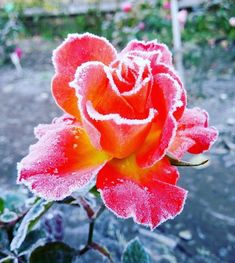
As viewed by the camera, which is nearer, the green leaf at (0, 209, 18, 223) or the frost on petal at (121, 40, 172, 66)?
the frost on petal at (121, 40, 172, 66)

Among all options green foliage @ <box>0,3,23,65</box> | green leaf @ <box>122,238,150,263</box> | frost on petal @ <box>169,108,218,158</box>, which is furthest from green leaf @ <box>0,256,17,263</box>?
green foliage @ <box>0,3,23,65</box>

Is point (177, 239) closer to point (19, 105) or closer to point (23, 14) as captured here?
point (19, 105)

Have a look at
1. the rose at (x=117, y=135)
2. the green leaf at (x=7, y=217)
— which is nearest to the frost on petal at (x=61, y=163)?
the rose at (x=117, y=135)

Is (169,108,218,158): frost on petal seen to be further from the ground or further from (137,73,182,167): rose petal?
the ground

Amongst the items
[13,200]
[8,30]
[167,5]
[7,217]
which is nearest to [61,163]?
[7,217]

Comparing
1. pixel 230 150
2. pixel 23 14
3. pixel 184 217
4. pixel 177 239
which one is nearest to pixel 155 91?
pixel 177 239

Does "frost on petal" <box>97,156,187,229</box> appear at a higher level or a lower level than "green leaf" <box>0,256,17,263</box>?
higher

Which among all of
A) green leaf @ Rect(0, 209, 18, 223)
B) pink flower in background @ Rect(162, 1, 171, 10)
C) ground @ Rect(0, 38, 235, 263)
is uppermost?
green leaf @ Rect(0, 209, 18, 223)
